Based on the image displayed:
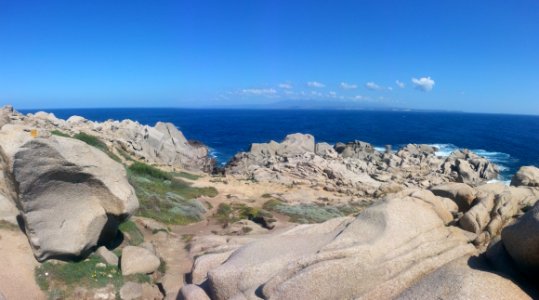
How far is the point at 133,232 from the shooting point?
67.4 ft

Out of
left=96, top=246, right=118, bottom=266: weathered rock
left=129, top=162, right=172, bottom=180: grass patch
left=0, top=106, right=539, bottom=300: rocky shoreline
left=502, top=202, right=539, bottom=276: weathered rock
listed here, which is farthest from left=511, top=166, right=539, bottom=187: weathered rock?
left=129, top=162, right=172, bottom=180: grass patch

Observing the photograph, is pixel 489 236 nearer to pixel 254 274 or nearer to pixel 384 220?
pixel 384 220

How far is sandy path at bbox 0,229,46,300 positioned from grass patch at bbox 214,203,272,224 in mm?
13731

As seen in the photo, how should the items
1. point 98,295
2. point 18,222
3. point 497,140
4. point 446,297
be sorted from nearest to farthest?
point 446,297 < point 98,295 < point 18,222 < point 497,140

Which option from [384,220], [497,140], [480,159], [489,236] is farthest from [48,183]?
[497,140]

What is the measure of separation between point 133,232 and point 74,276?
548 centimetres

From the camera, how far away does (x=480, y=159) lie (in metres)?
70.6

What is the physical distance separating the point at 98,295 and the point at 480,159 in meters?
69.0

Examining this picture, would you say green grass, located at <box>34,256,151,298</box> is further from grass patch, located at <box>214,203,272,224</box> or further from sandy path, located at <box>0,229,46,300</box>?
grass patch, located at <box>214,203,272,224</box>

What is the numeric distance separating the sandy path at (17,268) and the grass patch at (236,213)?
45.0 feet

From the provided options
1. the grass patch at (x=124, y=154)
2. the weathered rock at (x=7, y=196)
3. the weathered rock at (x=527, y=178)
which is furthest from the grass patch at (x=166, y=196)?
the weathered rock at (x=527, y=178)

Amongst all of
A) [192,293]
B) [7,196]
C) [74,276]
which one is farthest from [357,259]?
[7,196]

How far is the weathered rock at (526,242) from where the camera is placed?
9406mm

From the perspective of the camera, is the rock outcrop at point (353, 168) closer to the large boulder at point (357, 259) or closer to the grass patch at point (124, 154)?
the grass patch at point (124, 154)
